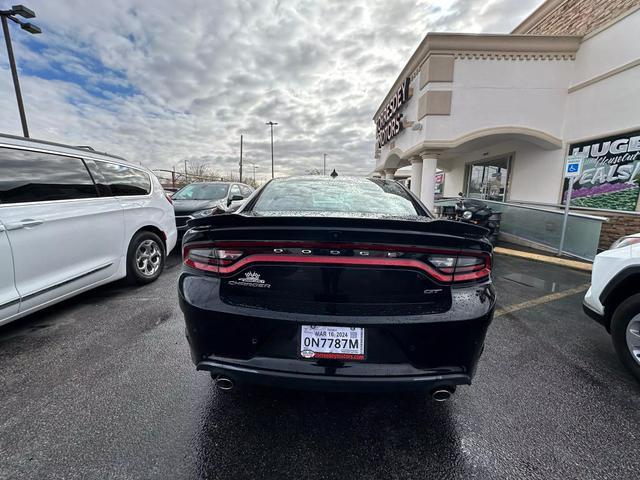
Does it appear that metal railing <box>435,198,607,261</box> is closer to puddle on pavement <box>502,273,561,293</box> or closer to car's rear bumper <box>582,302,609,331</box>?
puddle on pavement <box>502,273,561,293</box>

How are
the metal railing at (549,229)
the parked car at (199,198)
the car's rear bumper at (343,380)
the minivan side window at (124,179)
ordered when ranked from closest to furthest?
1. the car's rear bumper at (343,380)
2. the minivan side window at (124,179)
3. the parked car at (199,198)
4. the metal railing at (549,229)

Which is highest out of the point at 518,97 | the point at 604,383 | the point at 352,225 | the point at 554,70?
the point at 554,70

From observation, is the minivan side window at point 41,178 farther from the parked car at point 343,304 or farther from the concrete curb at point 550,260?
the concrete curb at point 550,260

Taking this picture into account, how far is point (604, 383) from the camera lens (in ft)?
7.68

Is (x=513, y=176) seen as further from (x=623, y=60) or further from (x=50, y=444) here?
(x=50, y=444)

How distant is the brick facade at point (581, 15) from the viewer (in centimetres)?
827

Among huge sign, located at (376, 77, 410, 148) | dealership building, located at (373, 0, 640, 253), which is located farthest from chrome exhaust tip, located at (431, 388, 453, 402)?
huge sign, located at (376, 77, 410, 148)

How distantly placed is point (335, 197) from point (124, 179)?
3.29m

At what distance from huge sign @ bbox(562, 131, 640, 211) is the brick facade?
136 inches

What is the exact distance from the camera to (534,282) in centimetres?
502

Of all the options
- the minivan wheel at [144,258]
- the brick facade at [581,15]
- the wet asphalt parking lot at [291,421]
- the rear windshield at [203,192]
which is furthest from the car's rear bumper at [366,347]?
the brick facade at [581,15]

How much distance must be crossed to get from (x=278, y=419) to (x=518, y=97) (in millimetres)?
11962

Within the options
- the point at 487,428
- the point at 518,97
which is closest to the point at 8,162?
the point at 487,428

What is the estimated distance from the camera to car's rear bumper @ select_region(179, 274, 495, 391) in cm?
152
